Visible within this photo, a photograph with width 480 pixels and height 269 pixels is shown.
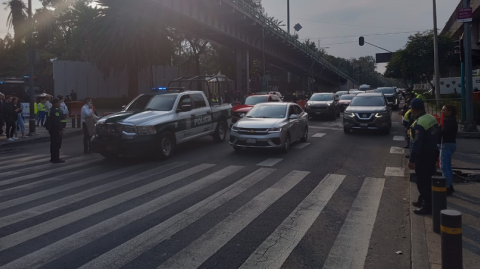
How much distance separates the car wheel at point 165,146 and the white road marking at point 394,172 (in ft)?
19.4

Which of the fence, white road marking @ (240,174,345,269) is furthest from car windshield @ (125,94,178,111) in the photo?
the fence

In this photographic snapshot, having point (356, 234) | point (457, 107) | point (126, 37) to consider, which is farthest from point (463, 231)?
point (126, 37)

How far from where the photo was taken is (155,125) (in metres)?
12.5

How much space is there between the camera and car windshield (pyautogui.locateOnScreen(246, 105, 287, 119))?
48.1 feet

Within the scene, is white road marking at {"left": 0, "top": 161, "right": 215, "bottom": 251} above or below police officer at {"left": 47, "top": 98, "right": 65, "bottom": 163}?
below

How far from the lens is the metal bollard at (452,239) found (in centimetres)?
434

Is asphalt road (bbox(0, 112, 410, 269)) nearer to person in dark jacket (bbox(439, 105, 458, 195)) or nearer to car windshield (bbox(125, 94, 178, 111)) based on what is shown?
person in dark jacket (bbox(439, 105, 458, 195))

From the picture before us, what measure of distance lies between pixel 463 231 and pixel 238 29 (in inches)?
1598

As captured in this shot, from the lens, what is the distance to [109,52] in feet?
121

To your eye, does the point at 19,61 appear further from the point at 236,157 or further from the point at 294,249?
the point at 294,249

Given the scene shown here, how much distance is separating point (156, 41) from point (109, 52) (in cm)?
384

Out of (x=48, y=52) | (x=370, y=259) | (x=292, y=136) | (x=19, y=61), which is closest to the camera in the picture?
(x=370, y=259)

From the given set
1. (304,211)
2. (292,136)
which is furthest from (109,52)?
(304,211)

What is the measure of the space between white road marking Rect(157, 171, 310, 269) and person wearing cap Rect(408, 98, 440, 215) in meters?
2.48
